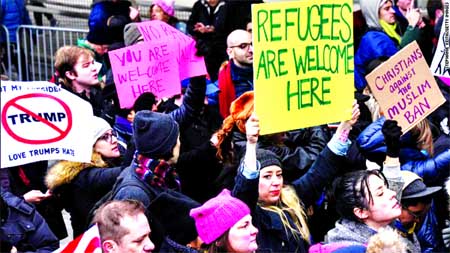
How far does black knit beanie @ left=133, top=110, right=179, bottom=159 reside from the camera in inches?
260

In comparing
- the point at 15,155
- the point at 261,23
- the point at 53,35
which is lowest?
the point at 53,35

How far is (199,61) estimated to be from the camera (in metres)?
8.23

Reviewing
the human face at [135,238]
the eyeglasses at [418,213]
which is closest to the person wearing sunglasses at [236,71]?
the eyeglasses at [418,213]

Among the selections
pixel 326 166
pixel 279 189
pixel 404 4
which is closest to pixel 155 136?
pixel 279 189

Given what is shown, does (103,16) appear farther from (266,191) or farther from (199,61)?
(266,191)

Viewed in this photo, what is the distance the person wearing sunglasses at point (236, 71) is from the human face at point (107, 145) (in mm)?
1507

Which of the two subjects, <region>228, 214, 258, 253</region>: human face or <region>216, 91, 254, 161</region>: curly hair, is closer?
<region>228, 214, 258, 253</region>: human face

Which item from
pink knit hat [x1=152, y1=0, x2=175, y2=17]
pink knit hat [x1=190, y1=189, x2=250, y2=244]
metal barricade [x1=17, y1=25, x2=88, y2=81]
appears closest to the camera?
pink knit hat [x1=190, y1=189, x2=250, y2=244]

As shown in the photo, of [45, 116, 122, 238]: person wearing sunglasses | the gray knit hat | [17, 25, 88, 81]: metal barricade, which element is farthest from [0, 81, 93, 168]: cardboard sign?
[17, 25, 88, 81]: metal barricade

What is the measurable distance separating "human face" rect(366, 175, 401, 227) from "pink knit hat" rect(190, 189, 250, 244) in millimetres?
770

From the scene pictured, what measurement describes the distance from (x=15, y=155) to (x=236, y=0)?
193 inches

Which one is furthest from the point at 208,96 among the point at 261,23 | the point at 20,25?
the point at 20,25

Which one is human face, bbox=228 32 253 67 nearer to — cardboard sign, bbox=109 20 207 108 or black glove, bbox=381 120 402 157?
cardboard sign, bbox=109 20 207 108

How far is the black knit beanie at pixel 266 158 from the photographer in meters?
6.81
